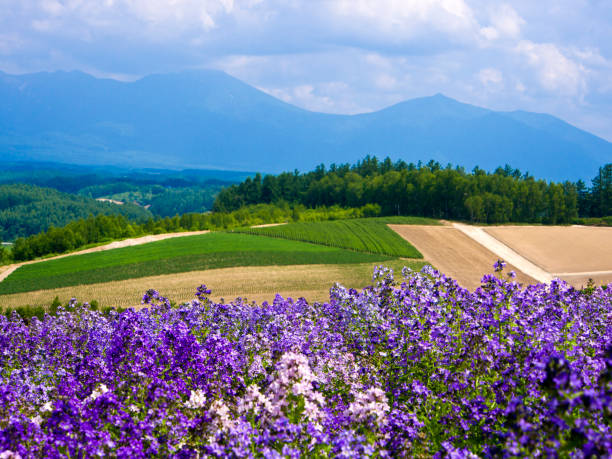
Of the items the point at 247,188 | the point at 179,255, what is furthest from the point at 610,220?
the point at 247,188

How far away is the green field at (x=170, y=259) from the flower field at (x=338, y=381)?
36537 millimetres

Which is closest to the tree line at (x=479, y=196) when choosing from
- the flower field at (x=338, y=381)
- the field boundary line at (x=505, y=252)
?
the field boundary line at (x=505, y=252)

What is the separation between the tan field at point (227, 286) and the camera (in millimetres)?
40406

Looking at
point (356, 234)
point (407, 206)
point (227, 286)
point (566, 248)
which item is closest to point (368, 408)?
point (227, 286)

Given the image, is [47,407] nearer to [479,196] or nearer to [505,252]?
[505,252]

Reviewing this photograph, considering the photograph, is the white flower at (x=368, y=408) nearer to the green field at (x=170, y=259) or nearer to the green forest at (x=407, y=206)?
the green field at (x=170, y=259)

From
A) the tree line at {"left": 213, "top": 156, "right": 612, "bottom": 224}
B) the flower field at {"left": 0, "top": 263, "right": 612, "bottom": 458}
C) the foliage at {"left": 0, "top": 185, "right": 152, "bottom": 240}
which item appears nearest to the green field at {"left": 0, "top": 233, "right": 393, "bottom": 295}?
the flower field at {"left": 0, "top": 263, "right": 612, "bottom": 458}

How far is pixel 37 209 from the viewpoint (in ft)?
557

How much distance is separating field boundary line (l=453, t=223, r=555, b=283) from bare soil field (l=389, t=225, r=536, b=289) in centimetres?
97

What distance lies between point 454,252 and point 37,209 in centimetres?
15609

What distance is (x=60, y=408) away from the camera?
6.45 m

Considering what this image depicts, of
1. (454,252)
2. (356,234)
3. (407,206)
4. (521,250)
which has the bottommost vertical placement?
(454,252)

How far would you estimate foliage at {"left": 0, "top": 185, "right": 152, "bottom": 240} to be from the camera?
527 ft

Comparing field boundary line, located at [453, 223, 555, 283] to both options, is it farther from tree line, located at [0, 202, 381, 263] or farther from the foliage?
the foliage
